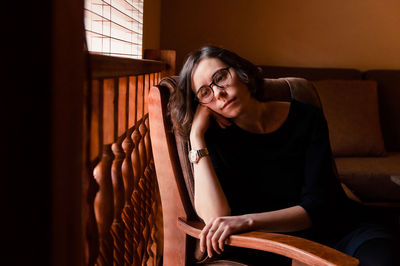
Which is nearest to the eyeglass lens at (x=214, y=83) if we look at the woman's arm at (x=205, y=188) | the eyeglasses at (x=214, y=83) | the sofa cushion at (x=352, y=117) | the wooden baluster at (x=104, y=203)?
the eyeglasses at (x=214, y=83)

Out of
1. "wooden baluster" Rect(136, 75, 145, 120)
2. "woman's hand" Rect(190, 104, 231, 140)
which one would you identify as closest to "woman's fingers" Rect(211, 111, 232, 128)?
"woman's hand" Rect(190, 104, 231, 140)

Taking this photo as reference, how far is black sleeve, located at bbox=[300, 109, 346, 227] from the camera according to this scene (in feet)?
4.73

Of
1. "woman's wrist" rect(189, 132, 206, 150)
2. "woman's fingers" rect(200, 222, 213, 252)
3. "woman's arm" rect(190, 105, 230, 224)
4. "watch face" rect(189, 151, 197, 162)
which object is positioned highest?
"woman's wrist" rect(189, 132, 206, 150)

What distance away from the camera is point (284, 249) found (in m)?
1.13

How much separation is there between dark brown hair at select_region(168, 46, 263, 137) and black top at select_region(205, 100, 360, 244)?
12 cm

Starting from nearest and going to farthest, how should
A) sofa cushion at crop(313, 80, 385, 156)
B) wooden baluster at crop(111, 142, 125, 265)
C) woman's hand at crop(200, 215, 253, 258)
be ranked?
wooden baluster at crop(111, 142, 125, 265) < woman's hand at crop(200, 215, 253, 258) < sofa cushion at crop(313, 80, 385, 156)

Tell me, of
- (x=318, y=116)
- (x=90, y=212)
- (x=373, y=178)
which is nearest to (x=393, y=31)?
(x=373, y=178)

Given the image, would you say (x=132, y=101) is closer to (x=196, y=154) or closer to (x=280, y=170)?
(x=196, y=154)

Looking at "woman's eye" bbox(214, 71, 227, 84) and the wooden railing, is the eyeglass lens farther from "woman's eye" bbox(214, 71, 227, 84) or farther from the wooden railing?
the wooden railing

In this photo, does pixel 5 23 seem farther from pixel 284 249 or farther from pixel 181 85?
pixel 181 85

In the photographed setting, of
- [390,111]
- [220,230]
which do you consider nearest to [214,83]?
[220,230]

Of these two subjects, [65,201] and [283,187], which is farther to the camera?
[283,187]

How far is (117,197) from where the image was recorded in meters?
1.14

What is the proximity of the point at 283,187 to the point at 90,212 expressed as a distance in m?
0.89
